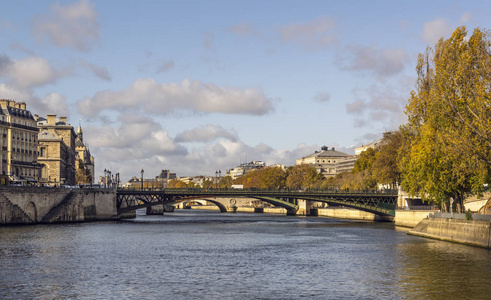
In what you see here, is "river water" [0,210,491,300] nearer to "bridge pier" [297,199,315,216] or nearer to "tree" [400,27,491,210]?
"tree" [400,27,491,210]

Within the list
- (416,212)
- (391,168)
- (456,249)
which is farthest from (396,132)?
(456,249)

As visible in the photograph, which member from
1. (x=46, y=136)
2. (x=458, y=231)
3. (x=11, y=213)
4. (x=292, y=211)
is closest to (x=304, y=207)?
(x=292, y=211)

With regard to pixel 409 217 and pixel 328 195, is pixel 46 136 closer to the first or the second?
pixel 328 195

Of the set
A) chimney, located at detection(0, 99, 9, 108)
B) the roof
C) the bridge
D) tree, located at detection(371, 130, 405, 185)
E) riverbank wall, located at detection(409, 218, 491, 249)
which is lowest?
riverbank wall, located at detection(409, 218, 491, 249)

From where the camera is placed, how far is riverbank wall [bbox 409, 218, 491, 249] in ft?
177

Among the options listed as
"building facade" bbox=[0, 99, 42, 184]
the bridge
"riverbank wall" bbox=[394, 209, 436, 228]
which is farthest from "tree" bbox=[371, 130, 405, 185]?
"building facade" bbox=[0, 99, 42, 184]

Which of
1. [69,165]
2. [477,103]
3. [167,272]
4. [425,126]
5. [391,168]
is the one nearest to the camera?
[167,272]

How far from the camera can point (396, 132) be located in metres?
116

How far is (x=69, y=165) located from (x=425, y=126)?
4909 inches

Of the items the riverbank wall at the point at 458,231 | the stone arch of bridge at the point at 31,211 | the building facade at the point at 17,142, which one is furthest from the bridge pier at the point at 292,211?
the riverbank wall at the point at 458,231

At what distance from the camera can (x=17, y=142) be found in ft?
402

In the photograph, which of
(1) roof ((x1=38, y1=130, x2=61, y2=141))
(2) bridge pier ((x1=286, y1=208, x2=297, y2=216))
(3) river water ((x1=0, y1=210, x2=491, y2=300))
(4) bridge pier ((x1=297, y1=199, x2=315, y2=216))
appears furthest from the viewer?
(2) bridge pier ((x1=286, y1=208, x2=297, y2=216))

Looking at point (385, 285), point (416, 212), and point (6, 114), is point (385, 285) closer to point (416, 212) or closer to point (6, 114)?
point (416, 212)

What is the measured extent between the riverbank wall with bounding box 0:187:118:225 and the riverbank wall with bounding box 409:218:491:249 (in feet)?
167
